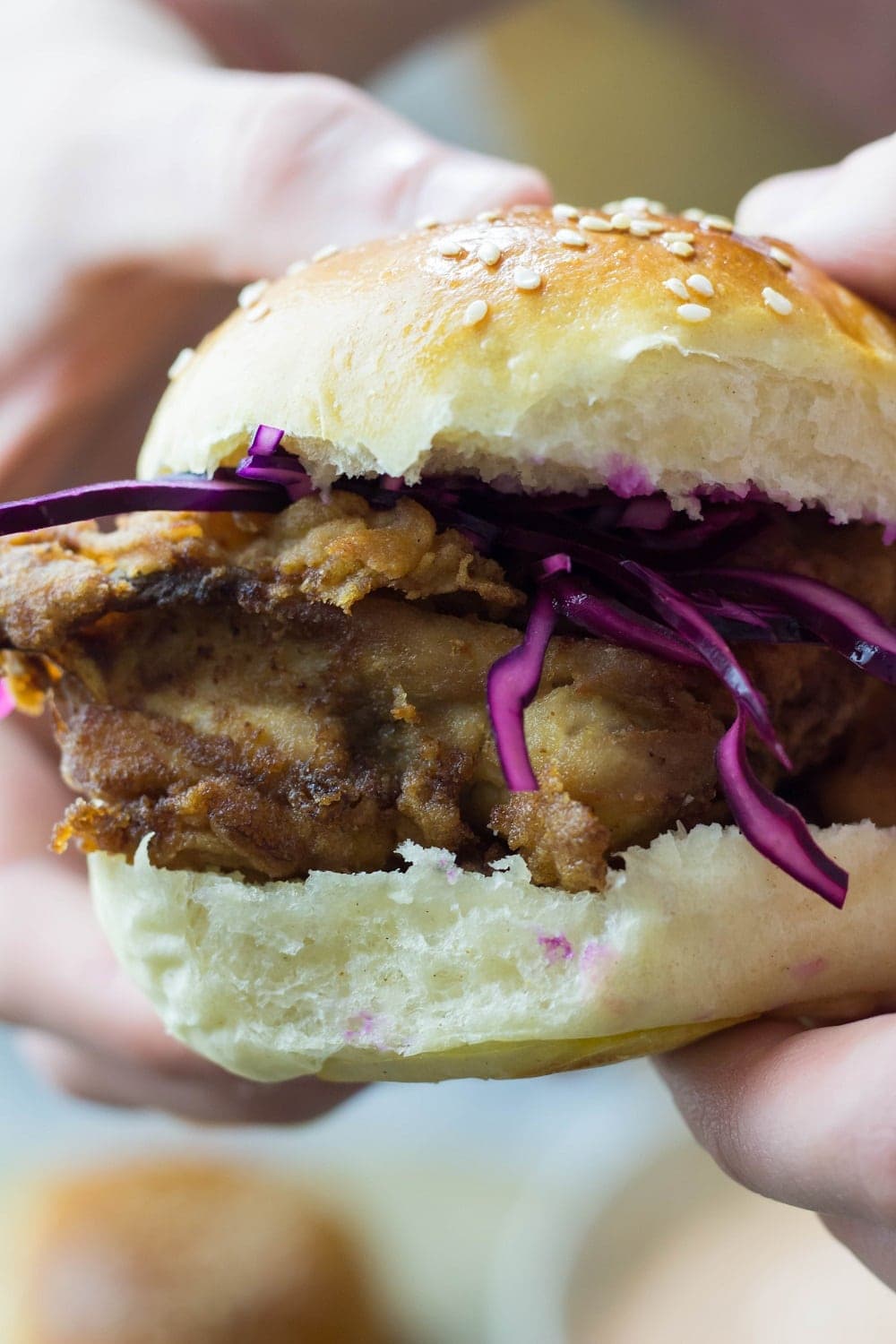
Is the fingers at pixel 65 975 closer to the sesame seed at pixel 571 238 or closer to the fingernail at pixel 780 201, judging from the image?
the sesame seed at pixel 571 238

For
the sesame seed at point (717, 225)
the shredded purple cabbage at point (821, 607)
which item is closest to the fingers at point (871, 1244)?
the shredded purple cabbage at point (821, 607)

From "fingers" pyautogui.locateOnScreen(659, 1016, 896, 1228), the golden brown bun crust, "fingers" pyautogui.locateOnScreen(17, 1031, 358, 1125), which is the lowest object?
the golden brown bun crust

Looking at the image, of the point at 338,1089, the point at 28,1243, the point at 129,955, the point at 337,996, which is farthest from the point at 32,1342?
the point at 337,996

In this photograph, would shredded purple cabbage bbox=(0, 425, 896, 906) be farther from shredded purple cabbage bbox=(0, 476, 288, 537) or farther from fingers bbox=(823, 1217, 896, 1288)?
fingers bbox=(823, 1217, 896, 1288)

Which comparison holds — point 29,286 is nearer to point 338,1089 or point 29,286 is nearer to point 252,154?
point 252,154

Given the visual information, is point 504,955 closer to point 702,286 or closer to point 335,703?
point 335,703

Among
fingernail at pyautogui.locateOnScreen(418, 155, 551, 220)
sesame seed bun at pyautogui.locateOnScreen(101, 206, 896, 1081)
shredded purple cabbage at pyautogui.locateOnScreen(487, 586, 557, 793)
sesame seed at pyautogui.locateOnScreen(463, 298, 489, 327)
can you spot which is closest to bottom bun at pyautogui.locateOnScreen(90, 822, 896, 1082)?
sesame seed bun at pyautogui.locateOnScreen(101, 206, 896, 1081)

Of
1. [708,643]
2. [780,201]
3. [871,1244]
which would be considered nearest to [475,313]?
[708,643]
